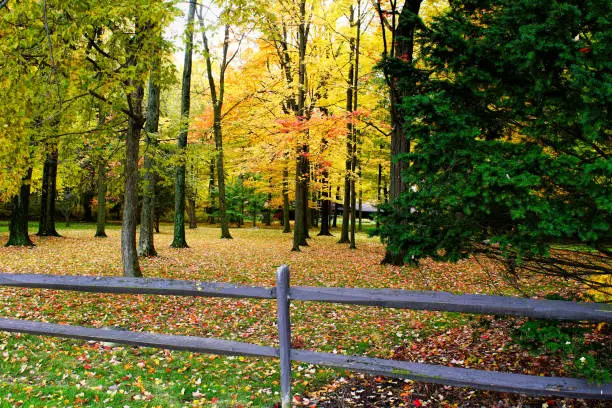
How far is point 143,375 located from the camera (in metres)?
5.21

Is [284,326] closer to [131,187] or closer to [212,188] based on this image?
[131,187]

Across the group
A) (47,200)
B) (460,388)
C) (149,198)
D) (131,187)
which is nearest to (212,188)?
(47,200)

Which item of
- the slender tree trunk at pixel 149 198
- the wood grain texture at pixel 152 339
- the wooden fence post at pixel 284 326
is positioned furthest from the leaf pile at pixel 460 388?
the slender tree trunk at pixel 149 198

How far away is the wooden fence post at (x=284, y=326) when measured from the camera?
388cm

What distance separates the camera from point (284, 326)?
3951 millimetres

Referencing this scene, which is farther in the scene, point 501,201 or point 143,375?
point 143,375

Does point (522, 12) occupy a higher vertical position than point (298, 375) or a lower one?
higher

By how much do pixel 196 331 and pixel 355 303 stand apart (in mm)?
4362

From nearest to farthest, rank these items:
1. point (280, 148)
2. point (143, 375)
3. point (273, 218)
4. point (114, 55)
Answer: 1. point (143, 375)
2. point (114, 55)
3. point (280, 148)
4. point (273, 218)

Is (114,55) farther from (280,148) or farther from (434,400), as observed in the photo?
(280,148)

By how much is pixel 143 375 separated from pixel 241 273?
697 cm

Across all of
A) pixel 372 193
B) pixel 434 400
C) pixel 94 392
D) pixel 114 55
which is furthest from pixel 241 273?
pixel 372 193

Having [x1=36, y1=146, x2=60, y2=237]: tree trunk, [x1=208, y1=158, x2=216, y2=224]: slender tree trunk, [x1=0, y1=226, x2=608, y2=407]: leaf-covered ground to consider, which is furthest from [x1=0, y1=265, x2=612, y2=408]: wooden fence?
[x1=208, y1=158, x2=216, y2=224]: slender tree trunk

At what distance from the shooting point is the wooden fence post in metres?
3.88
